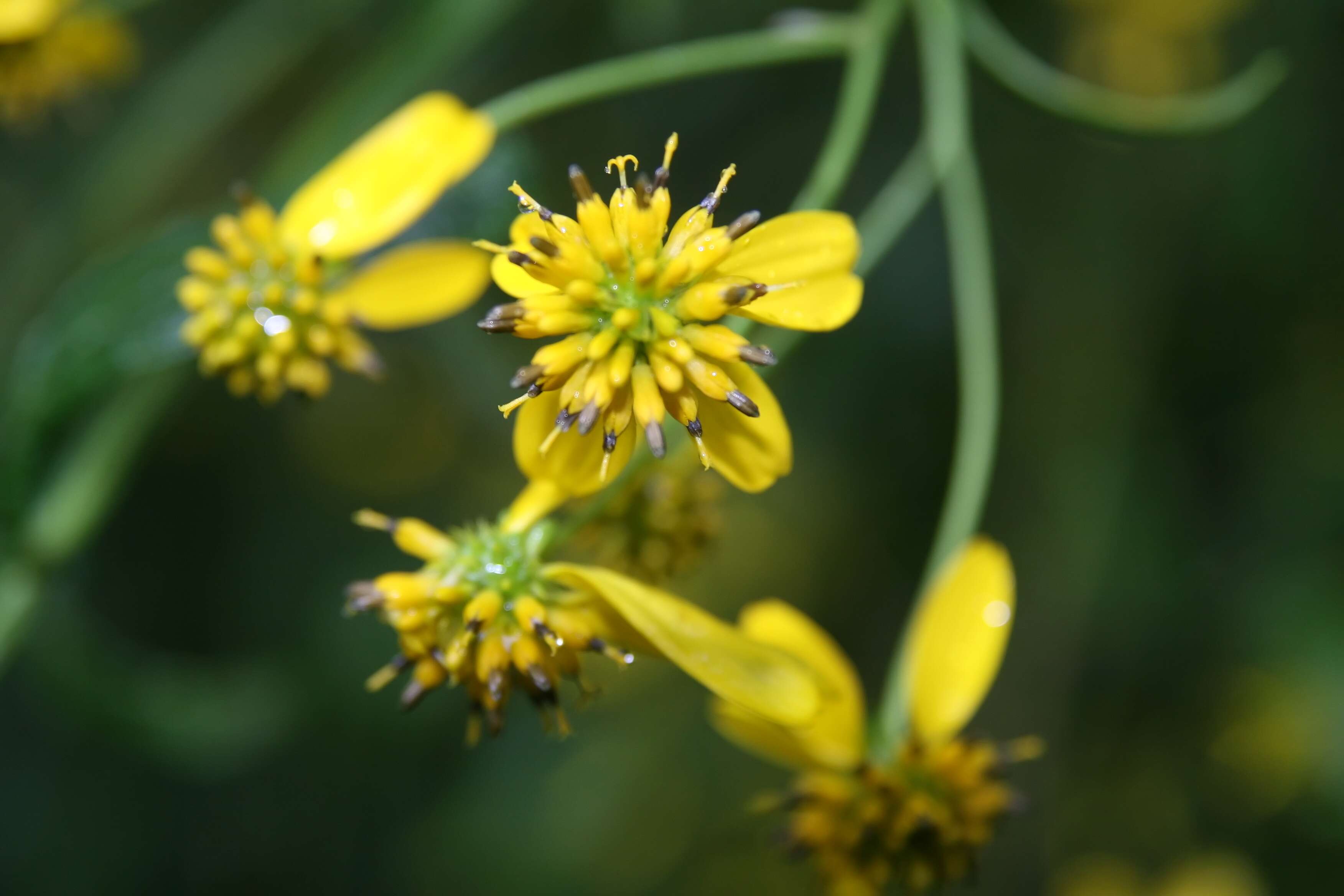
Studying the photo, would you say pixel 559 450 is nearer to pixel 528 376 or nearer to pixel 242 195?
pixel 528 376

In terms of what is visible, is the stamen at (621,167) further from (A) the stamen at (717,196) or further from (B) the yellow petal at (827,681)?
(B) the yellow petal at (827,681)

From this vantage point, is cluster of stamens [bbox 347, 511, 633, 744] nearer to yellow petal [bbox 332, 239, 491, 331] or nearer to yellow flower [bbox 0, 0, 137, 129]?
yellow petal [bbox 332, 239, 491, 331]

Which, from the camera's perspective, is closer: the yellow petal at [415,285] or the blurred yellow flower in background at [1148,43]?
the yellow petal at [415,285]

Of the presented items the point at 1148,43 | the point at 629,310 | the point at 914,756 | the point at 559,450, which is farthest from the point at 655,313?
the point at 1148,43

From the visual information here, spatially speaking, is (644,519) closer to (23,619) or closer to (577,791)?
(23,619)

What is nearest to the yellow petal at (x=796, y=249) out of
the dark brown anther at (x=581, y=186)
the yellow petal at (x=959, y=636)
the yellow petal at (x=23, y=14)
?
the dark brown anther at (x=581, y=186)

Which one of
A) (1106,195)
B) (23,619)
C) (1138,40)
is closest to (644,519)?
(23,619)

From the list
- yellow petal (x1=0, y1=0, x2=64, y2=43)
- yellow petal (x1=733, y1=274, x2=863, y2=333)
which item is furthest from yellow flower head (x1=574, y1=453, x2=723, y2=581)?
yellow petal (x1=0, y1=0, x2=64, y2=43)
